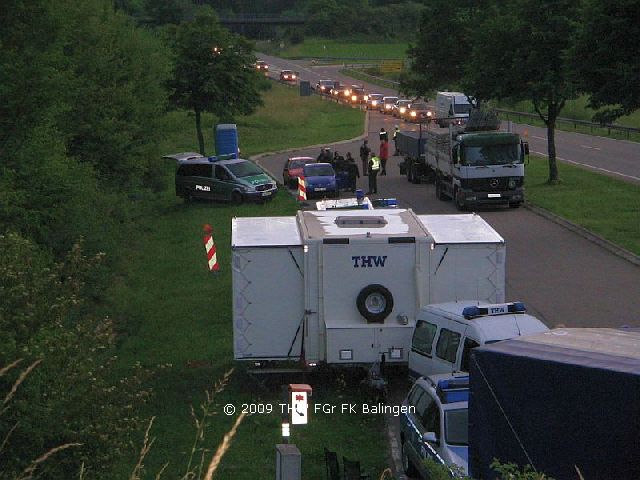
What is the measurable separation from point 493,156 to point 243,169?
1032cm

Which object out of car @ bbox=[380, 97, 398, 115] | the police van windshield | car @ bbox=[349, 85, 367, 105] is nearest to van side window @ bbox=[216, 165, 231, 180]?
the police van windshield

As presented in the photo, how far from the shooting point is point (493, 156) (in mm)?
39875

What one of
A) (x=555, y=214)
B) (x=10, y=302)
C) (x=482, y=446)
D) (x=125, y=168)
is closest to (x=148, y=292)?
(x=125, y=168)

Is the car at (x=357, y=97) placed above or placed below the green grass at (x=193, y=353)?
below

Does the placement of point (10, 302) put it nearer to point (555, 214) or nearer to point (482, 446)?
A: point (482, 446)

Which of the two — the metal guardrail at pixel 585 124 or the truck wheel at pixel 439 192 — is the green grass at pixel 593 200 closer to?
the truck wheel at pixel 439 192

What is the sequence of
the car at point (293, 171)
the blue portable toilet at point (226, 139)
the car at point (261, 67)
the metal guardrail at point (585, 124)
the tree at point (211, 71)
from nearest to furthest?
the car at point (293, 171)
the blue portable toilet at point (226, 139)
the tree at point (211, 71)
the metal guardrail at point (585, 124)
the car at point (261, 67)

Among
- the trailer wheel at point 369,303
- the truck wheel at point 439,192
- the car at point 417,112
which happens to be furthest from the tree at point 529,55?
the car at point 417,112

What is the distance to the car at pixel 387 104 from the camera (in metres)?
91.4

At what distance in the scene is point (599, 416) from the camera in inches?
366

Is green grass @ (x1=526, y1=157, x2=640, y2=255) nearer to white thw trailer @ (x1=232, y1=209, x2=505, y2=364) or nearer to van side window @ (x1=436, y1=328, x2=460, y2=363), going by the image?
white thw trailer @ (x1=232, y1=209, x2=505, y2=364)

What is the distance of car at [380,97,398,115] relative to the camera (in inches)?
3598

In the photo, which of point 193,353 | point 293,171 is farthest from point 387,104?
point 193,353

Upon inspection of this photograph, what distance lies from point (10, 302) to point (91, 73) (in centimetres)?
2661
